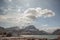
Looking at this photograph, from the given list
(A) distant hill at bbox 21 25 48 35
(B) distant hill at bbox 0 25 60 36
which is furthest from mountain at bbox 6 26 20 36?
(A) distant hill at bbox 21 25 48 35

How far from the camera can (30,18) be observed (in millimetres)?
3521

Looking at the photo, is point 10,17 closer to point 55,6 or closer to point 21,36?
point 21,36

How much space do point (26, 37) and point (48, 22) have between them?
27.6 inches

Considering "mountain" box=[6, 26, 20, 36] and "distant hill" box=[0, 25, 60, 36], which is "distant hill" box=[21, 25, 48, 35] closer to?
"distant hill" box=[0, 25, 60, 36]

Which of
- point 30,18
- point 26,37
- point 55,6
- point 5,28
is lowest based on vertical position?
point 26,37

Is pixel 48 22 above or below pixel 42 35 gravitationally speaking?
above

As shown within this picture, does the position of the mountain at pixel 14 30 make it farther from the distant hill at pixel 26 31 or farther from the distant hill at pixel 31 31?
the distant hill at pixel 31 31

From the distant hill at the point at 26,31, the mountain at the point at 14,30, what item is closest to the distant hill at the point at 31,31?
the distant hill at the point at 26,31

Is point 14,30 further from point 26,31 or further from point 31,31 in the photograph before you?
point 31,31

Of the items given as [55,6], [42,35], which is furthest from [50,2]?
[42,35]

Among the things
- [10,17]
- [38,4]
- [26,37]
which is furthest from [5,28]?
[38,4]

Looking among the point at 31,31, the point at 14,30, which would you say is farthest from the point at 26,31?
the point at 14,30

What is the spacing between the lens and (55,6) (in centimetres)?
357

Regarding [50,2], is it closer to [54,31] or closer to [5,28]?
[54,31]
